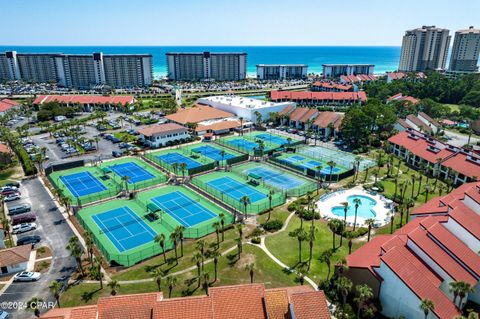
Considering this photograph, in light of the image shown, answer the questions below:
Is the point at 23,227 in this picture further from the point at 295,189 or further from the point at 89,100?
the point at 89,100

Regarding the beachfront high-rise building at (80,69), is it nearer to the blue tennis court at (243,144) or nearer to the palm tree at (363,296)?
the blue tennis court at (243,144)

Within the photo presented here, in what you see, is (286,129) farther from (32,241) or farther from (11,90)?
(11,90)

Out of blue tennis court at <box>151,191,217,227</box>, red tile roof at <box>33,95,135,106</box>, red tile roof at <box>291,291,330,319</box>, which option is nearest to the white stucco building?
red tile roof at <box>33,95,135,106</box>

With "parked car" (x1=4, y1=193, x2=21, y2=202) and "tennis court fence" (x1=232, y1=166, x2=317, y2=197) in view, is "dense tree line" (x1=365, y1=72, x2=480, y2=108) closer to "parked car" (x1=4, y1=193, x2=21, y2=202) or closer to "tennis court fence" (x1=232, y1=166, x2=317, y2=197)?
"tennis court fence" (x1=232, y1=166, x2=317, y2=197)

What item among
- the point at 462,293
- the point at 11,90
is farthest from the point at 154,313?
the point at 11,90

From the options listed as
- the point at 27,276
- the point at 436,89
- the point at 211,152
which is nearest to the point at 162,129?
the point at 211,152

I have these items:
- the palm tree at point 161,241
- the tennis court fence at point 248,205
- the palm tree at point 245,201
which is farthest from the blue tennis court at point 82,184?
the palm tree at point 245,201
